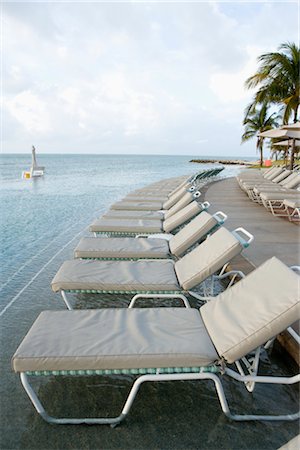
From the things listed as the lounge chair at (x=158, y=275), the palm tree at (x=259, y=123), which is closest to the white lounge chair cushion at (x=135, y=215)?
the lounge chair at (x=158, y=275)

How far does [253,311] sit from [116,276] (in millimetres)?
1422

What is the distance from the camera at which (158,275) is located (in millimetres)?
3137

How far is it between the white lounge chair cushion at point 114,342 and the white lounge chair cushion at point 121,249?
1.45 m

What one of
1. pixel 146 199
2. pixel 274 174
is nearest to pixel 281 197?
pixel 146 199

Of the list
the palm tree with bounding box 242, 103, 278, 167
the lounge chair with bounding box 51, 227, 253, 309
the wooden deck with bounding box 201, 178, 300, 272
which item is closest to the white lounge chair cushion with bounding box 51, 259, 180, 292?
the lounge chair with bounding box 51, 227, 253, 309

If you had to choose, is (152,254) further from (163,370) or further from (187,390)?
(163,370)

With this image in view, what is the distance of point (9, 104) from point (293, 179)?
34.0 feet

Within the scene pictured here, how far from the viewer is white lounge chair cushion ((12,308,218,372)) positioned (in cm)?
183

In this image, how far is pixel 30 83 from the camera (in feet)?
39.6

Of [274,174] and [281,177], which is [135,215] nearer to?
[281,177]

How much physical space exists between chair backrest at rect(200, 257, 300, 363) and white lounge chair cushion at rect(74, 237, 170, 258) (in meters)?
1.50

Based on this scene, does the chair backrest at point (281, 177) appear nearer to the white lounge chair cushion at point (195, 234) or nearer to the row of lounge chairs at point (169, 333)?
the white lounge chair cushion at point (195, 234)

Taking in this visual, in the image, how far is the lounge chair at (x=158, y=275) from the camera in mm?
2883

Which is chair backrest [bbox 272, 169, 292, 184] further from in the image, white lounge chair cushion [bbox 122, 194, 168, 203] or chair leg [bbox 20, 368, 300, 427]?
chair leg [bbox 20, 368, 300, 427]
